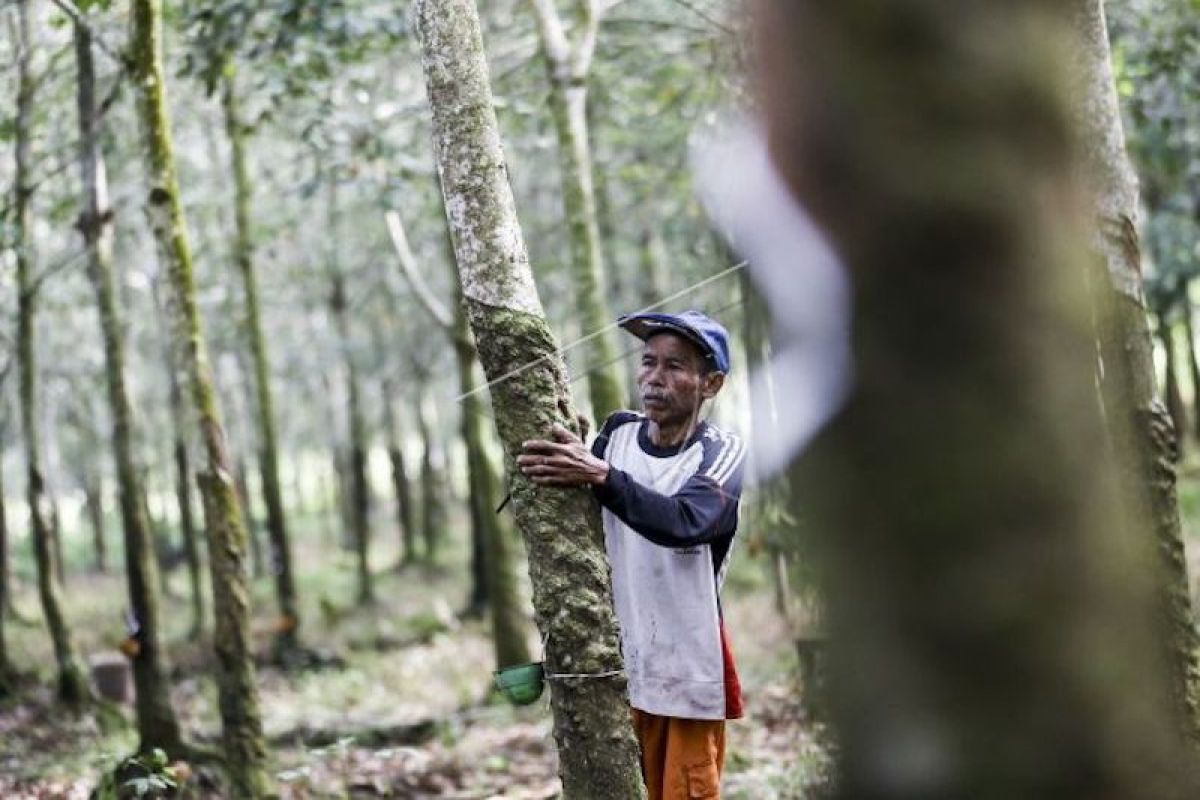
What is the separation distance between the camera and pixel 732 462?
12.3 ft

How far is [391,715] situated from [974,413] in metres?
12.5

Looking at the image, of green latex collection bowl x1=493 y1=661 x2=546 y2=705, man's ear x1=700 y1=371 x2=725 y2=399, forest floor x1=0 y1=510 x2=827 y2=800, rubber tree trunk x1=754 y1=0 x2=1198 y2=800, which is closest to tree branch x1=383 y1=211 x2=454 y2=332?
forest floor x1=0 y1=510 x2=827 y2=800

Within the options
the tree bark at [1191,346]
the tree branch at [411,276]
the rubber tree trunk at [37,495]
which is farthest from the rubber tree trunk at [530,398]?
the tree bark at [1191,346]

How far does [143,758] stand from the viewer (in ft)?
19.6

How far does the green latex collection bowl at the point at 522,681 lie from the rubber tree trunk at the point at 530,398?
18 centimetres

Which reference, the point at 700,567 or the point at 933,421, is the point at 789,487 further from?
the point at 700,567

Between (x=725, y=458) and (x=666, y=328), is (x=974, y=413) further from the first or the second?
(x=666, y=328)

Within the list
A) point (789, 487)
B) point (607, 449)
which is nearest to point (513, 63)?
point (607, 449)

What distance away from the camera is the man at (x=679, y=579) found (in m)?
3.78

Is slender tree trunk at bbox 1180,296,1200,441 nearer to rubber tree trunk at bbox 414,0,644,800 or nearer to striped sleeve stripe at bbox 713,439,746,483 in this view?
striped sleeve stripe at bbox 713,439,746,483

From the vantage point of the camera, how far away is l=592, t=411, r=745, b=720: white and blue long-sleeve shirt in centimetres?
376

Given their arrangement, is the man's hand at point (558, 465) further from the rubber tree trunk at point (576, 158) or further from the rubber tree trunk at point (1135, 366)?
the rubber tree trunk at point (576, 158)

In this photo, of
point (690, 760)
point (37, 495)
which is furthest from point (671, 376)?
point (37, 495)

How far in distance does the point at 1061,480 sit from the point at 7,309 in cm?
1905
